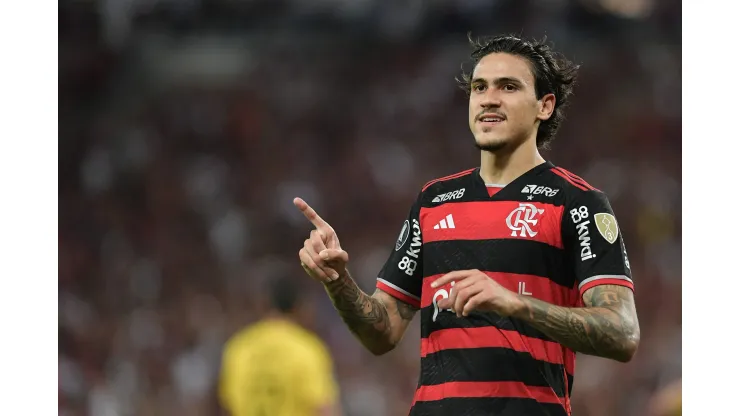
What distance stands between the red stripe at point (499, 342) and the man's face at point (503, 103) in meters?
0.57

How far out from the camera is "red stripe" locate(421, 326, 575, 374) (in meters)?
2.63

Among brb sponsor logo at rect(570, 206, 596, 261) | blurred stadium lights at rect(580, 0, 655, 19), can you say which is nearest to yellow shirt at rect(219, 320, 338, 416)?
brb sponsor logo at rect(570, 206, 596, 261)

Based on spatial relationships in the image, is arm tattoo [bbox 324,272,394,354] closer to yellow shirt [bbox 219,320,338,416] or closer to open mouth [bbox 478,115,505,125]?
open mouth [bbox 478,115,505,125]

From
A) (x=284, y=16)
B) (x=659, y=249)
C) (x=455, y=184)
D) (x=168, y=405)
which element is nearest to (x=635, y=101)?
(x=659, y=249)

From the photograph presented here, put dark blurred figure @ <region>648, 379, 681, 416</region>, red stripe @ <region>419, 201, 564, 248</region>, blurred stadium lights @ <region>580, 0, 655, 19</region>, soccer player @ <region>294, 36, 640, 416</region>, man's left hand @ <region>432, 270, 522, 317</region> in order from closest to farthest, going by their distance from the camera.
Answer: man's left hand @ <region>432, 270, 522, 317</region> → soccer player @ <region>294, 36, 640, 416</region> → red stripe @ <region>419, 201, 564, 248</region> → dark blurred figure @ <region>648, 379, 681, 416</region> → blurred stadium lights @ <region>580, 0, 655, 19</region>

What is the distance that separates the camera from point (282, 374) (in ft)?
18.3

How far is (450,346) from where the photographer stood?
2.70 metres

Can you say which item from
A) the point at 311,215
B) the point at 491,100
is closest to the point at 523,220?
the point at 491,100

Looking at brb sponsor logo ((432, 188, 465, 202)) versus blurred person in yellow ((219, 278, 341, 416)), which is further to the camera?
blurred person in yellow ((219, 278, 341, 416))

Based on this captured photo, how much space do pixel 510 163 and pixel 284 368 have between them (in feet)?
10.1

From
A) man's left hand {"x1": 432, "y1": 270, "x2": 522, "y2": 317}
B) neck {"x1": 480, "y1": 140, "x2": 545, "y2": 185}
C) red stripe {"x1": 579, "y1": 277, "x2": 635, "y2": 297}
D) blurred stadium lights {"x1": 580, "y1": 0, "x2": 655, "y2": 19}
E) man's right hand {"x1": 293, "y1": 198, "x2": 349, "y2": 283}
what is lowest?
man's left hand {"x1": 432, "y1": 270, "x2": 522, "y2": 317}

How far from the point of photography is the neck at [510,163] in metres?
2.87

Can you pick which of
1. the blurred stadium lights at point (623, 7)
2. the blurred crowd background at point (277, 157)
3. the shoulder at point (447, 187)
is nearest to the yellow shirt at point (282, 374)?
the blurred crowd background at point (277, 157)

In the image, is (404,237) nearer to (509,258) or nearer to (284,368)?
(509,258)
